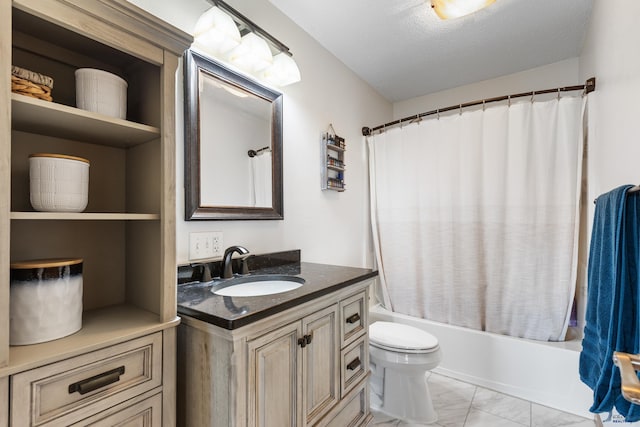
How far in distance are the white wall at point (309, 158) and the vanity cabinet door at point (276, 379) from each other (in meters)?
0.59

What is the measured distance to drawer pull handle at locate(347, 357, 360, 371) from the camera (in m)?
1.40

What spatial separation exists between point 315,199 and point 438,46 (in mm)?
1399

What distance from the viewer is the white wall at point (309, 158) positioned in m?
1.37

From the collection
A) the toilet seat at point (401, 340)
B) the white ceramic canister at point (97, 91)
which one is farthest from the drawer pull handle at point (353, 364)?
the white ceramic canister at point (97, 91)

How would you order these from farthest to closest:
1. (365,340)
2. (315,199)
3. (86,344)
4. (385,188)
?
1. (385,188)
2. (315,199)
3. (365,340)
4. (86,344)

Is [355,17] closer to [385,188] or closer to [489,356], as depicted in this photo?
[385,188]

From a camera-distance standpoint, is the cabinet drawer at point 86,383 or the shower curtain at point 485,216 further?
the shower curtain at point 485,216

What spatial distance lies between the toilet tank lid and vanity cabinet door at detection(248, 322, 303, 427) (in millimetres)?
772

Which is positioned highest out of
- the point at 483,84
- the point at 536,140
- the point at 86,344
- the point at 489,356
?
the point at 483,84

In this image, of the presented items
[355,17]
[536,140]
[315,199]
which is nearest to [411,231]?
[315,199]

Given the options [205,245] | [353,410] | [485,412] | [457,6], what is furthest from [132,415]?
[457,6]

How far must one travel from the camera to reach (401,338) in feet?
5.75

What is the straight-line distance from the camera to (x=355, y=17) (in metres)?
1.84

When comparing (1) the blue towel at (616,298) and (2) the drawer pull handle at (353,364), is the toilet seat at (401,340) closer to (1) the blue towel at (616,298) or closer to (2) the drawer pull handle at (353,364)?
(2) the drawer pull handle at (353,364)
